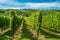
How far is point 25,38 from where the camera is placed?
1973 inches

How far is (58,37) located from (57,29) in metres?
9.37

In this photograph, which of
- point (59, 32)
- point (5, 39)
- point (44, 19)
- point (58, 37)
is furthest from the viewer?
point (44, 19)

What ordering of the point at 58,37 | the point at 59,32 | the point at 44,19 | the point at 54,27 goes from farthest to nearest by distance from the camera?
the point at 44,19 < the point at 54,27 < the point at 59,32 < the point at 58,37

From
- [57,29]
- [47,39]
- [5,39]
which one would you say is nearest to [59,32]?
[57,29]

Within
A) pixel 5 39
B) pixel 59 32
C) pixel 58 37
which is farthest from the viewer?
pixel 59 32

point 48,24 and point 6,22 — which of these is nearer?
point 48,24

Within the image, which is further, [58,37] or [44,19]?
[44,19]

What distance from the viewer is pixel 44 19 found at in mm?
69688

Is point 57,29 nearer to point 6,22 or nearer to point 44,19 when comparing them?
point 44,19

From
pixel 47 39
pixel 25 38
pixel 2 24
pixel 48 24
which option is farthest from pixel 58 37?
pixel 2 24

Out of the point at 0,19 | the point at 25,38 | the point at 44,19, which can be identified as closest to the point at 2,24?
the point at 0,19

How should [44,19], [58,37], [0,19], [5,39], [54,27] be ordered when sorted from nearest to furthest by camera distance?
[5,39] → [58,37] → [54,27] → [44,19] → [0,19]

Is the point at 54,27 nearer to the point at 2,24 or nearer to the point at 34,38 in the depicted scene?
the point at 34,38

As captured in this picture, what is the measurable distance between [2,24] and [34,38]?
26.7m
